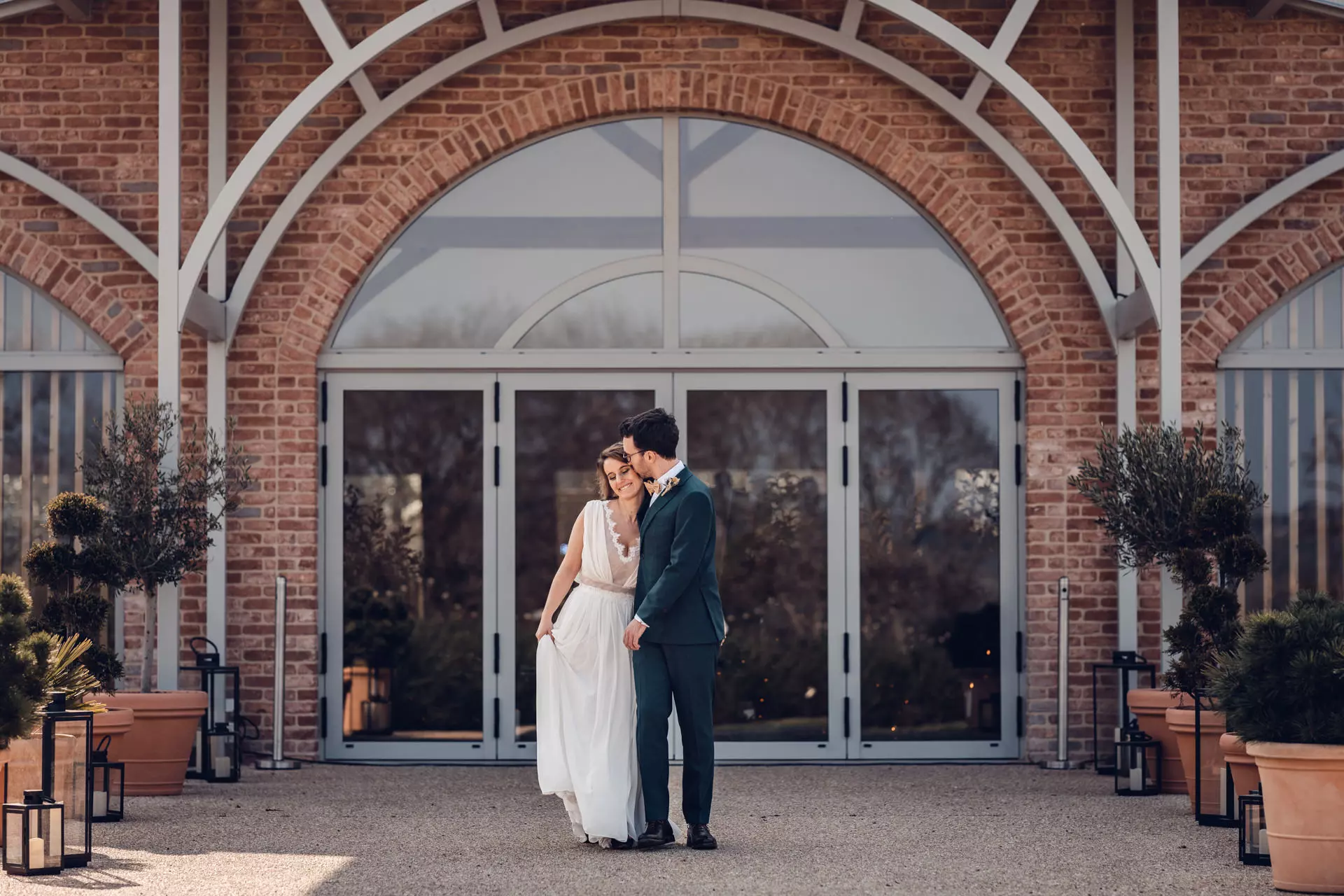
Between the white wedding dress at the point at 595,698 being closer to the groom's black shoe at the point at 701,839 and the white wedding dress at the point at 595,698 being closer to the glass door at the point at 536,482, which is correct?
the groom's black shoe at the point at 701,839

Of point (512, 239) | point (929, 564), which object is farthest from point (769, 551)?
point (512, 239)

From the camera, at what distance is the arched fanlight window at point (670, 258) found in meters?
9.26

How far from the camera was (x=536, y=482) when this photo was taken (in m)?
9.23

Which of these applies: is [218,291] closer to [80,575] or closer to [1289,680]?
[80,575]

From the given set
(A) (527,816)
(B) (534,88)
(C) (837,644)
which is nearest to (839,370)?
(C) (837,644)

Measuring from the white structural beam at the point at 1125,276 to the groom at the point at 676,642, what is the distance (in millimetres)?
3698

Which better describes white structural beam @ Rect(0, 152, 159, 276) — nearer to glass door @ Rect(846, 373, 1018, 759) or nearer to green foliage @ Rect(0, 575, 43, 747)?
green foliage @ Rect(0, 575, 43, 747)

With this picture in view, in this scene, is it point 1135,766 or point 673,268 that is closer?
point 1135,766

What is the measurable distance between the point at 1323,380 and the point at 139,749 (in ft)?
21.3

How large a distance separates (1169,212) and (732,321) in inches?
96.5

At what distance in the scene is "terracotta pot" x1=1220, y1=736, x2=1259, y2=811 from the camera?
20.9 feet

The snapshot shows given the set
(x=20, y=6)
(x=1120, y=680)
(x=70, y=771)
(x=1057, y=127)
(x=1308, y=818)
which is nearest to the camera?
(x=1308, y=818)

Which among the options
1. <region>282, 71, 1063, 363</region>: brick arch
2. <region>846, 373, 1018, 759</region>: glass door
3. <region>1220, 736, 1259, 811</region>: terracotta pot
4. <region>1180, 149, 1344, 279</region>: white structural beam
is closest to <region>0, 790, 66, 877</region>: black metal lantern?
<region>282, 71, 1063, 363</region>: brick arch

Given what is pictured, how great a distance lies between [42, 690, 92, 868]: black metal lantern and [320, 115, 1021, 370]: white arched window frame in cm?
360
